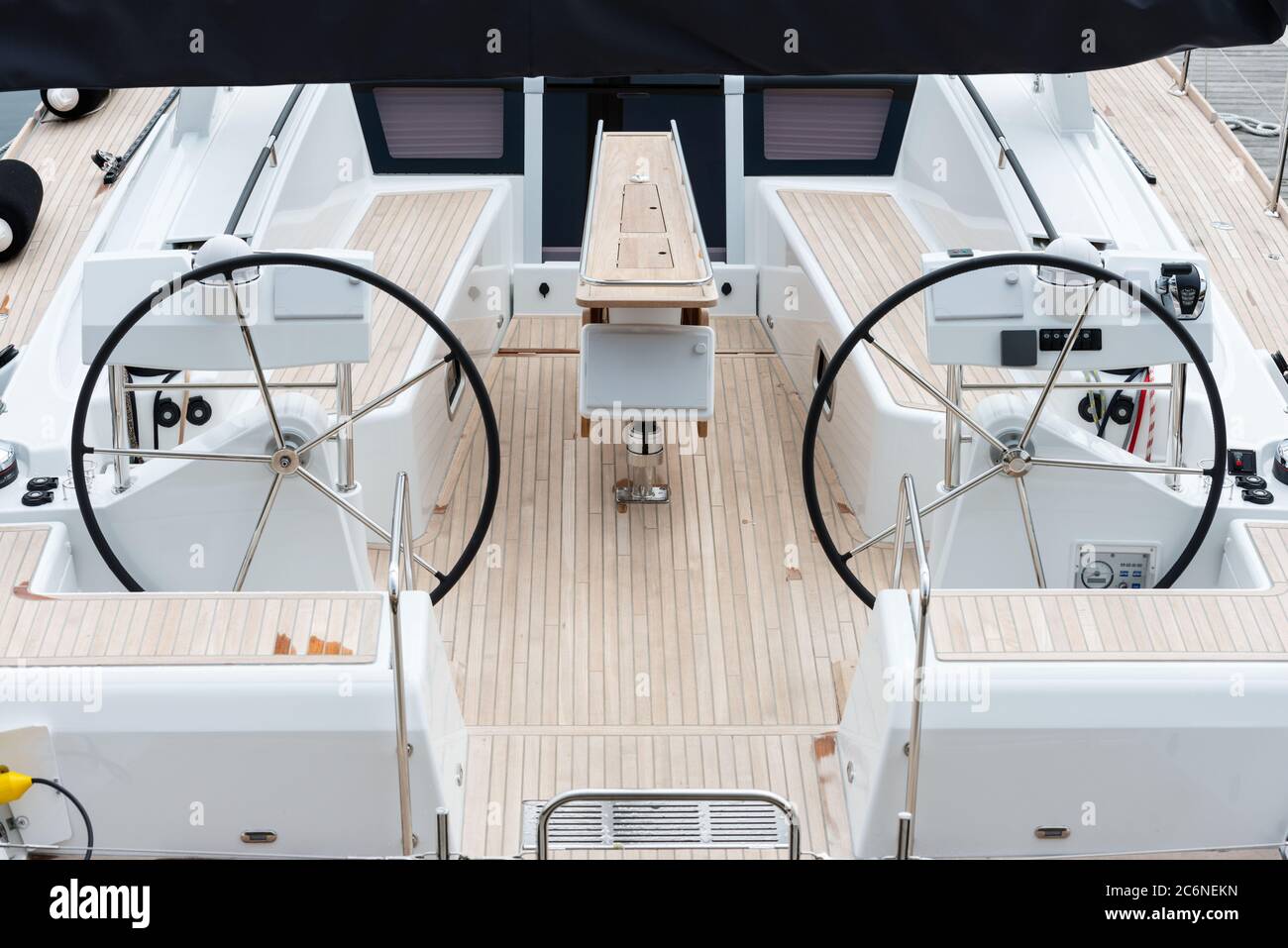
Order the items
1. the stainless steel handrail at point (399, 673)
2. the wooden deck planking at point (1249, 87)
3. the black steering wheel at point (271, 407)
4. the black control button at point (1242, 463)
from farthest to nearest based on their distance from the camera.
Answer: the wooden deck planking at point (1249, 87) < the black control button at point (1242, 463) < the black steering wheel at point (271, 407) < the stainless steel handrail at point (399, 673)

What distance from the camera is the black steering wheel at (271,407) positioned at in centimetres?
198

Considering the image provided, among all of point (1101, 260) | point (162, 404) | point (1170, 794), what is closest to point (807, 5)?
point (1101, 260)

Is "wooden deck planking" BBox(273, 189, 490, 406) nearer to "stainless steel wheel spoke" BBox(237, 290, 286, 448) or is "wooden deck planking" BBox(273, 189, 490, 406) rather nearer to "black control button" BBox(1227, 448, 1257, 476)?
"stainless steel wheel spoke" BBox(237, 290, 286, 448)

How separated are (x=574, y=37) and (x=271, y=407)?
65 cm

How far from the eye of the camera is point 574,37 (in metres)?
1.87

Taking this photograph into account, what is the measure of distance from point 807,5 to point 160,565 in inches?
49.8

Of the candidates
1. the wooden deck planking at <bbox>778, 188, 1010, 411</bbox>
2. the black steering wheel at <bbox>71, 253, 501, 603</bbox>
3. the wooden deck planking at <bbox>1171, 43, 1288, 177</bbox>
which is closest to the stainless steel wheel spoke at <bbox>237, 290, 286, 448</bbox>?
the black steering wheel at <bbox>71, 253, 501, 603</bbox>

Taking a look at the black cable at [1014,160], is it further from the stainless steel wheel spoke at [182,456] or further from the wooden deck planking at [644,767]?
the stainless steel wheel spoke at [182,456]

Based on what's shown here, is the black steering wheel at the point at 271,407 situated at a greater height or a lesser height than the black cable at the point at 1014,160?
lesser

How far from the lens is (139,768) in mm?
1810

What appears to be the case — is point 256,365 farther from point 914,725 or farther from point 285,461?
point 914,725

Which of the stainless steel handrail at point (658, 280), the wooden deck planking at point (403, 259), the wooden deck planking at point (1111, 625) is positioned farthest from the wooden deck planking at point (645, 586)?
the wooden deck planking at point (1111, 625)

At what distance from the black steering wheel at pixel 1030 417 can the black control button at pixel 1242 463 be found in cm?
23
